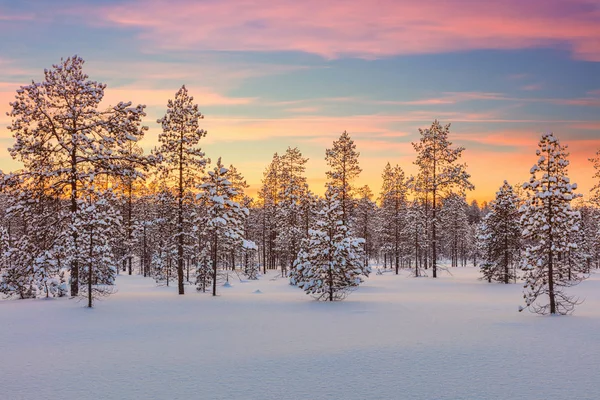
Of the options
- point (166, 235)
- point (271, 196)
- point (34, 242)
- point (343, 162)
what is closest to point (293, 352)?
point (34, 242)

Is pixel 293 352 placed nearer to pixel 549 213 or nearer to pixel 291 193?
pixel 549 213

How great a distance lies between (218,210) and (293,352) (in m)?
17.9

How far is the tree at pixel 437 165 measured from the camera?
41656 mm

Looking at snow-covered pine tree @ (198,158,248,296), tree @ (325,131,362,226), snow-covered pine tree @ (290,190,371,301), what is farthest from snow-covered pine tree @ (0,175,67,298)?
tree @ (325,131,362,226)

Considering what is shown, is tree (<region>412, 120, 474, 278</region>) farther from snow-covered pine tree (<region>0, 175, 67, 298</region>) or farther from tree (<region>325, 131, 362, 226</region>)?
snow-covered pine tree (<region>0, 175, 67, 298</region>)

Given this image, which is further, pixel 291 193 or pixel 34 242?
pixel 291 193

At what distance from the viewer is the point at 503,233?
122ft

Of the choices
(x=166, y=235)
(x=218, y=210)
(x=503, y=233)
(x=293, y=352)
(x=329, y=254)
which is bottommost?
(x=293, y=352)

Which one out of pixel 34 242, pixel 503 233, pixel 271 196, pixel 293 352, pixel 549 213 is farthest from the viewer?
pixel 271 196

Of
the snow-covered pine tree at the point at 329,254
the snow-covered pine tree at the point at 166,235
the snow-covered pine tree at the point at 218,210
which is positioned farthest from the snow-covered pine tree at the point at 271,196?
the snow-covered pine tree at the point at 329,254

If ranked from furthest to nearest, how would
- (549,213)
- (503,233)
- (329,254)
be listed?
1. (503,233)
2. (329,254)
3. (549,213)

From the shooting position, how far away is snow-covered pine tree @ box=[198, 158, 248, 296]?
1171 inches

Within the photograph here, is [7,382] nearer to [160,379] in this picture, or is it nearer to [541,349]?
[160,379]

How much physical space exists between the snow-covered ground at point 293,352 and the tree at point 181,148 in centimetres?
885
